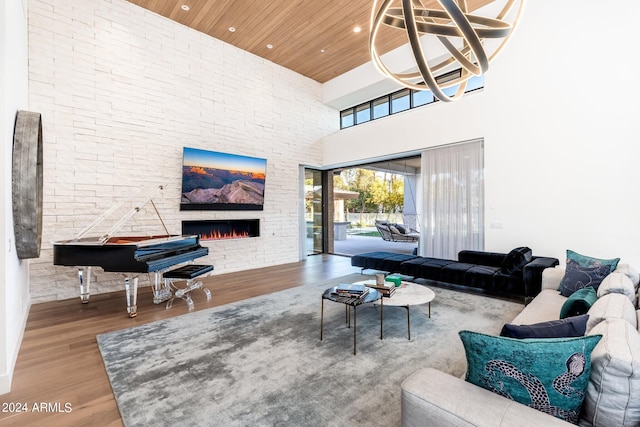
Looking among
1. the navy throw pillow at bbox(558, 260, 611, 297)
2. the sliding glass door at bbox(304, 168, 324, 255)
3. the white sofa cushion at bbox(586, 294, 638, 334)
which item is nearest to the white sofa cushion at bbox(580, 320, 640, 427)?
the white sofa cushion at bbox(586, 294, 638, 334)

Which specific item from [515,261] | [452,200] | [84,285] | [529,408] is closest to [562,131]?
[452,200]

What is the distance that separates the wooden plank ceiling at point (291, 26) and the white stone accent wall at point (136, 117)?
328 millimetres

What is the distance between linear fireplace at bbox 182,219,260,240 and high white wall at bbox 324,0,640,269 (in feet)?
15.1

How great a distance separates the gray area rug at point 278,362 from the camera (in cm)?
195

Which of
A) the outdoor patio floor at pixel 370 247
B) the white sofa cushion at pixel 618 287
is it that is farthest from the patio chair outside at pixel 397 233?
the white sofa cushion at pixel 618 287

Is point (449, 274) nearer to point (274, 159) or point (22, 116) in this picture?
point (274, 159)

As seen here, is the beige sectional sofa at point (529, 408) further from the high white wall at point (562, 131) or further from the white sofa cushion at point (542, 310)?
the high white wall at point (562, 131)

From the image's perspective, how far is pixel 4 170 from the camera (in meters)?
2.21

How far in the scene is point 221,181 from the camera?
6.02 m

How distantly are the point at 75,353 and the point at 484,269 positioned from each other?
514 centimetres

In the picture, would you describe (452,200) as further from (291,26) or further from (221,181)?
(221,181)

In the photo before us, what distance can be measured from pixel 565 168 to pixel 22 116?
6.86 meters

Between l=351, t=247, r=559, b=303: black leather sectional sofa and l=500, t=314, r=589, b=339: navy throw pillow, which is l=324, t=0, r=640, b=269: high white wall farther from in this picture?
l=500, t=314, r=589, b=339: navy throw pillow

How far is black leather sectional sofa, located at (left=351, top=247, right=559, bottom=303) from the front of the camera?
4.00 metres
